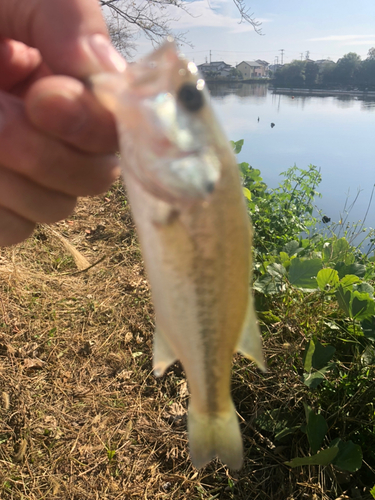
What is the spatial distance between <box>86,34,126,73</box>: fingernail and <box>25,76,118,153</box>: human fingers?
10cm

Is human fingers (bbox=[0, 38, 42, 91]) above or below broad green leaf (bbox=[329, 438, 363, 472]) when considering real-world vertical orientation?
above

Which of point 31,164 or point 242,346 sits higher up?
point 31,164

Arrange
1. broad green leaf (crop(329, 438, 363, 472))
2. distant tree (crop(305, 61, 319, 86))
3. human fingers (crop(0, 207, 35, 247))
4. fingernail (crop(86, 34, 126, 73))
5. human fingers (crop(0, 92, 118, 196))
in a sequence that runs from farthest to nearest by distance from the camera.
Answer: distant tree (crop(305, 61, 319, 86))
broad green leaf (crop(329, 438, 363, 472))
human fingers (crop(0, 207, 35, 247))
human fingers (crop(0, 92, 118, 196))
fingernail (crop(86, 34, 126, 73))

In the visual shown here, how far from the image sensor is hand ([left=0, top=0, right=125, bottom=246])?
103 cm

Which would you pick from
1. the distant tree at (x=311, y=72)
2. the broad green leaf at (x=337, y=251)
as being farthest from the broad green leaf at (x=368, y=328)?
the distant tree at (x=311, y=72)

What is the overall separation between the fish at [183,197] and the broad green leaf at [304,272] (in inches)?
76.3

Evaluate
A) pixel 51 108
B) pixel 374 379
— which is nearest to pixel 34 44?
pixel 51 108

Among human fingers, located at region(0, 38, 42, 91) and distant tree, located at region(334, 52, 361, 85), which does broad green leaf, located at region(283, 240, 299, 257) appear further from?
distant tree, located at region(334, 52, 361, 85)

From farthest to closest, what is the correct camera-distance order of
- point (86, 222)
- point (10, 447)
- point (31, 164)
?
point (86, 222)
point (10, 447)
point (31, 164)

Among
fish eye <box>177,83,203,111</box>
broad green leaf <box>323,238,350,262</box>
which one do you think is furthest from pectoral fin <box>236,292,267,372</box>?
broad green leaf <box>323,238,350,262</box>

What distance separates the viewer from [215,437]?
3.32ft

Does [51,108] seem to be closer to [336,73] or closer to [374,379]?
[374,379]

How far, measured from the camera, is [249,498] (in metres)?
2.39

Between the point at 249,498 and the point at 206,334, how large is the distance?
84.9 inches
